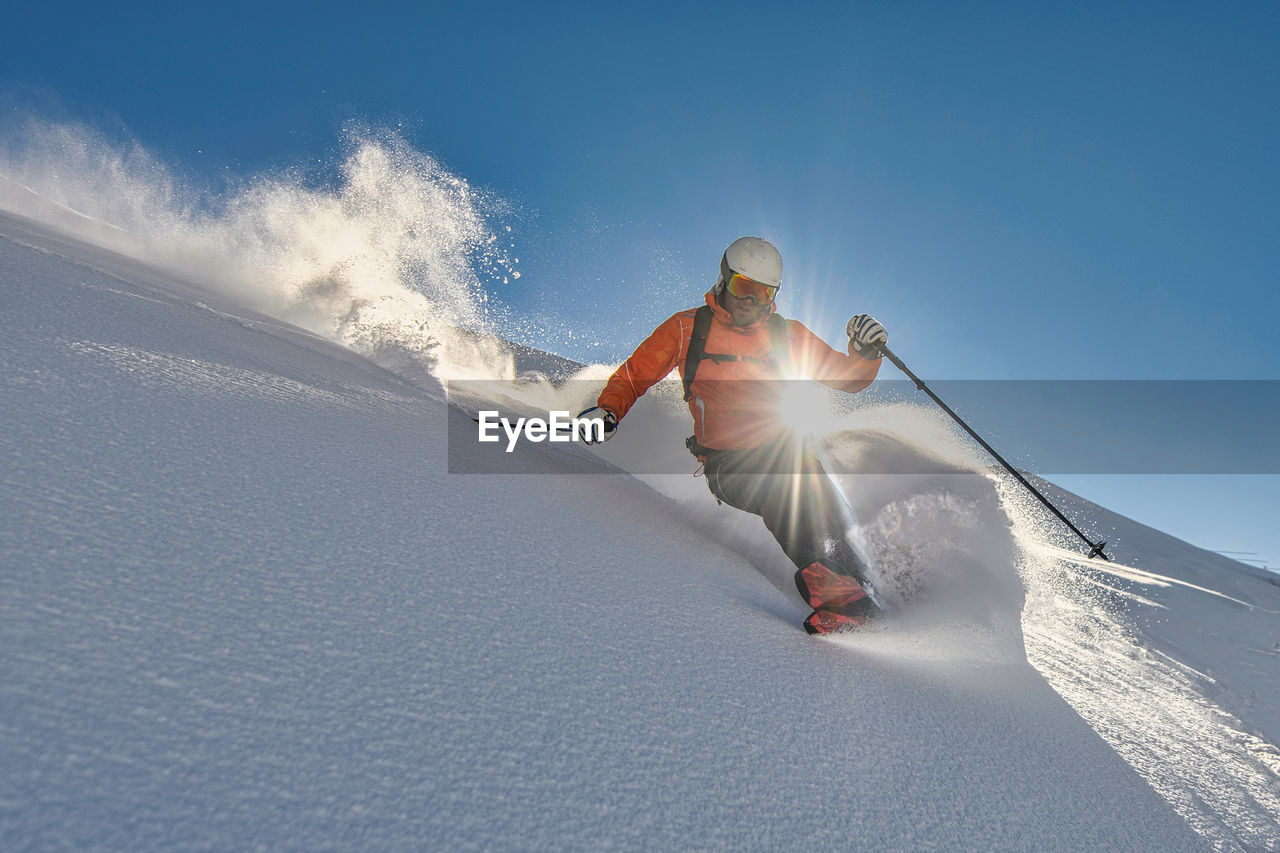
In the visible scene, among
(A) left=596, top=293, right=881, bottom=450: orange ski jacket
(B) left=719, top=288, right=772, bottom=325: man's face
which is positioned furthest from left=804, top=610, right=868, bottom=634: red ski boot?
(B) left=719, top=288, right=772, bottom=325: man's face

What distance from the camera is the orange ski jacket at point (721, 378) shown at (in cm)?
319

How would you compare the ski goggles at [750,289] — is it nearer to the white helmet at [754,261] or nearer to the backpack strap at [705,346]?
the white helmet at [754,261]

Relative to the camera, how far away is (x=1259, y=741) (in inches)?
99.0

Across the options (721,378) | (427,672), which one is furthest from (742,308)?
(427,672)

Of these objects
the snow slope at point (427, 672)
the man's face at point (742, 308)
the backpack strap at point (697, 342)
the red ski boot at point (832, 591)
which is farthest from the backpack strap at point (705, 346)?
the red ski boot at point (832, 591)

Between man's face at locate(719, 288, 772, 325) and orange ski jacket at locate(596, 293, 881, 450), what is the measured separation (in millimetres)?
36

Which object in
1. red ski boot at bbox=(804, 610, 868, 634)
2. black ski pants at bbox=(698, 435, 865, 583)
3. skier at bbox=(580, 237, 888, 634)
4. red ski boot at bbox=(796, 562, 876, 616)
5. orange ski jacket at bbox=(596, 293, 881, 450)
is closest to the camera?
red ski boot at bbox=(804, 610, 868, 634)

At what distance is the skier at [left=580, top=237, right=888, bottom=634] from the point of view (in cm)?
280

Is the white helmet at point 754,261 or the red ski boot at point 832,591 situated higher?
the white helmet at point 754,261

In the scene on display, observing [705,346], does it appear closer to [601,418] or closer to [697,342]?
[697,342]

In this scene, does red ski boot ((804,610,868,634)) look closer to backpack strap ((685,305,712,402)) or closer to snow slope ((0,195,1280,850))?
snow slope ((0,195,1280,850))

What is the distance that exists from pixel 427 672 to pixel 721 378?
7.96ft

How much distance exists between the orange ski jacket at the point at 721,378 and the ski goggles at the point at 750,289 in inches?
5.8

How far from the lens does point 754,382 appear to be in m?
3.25
